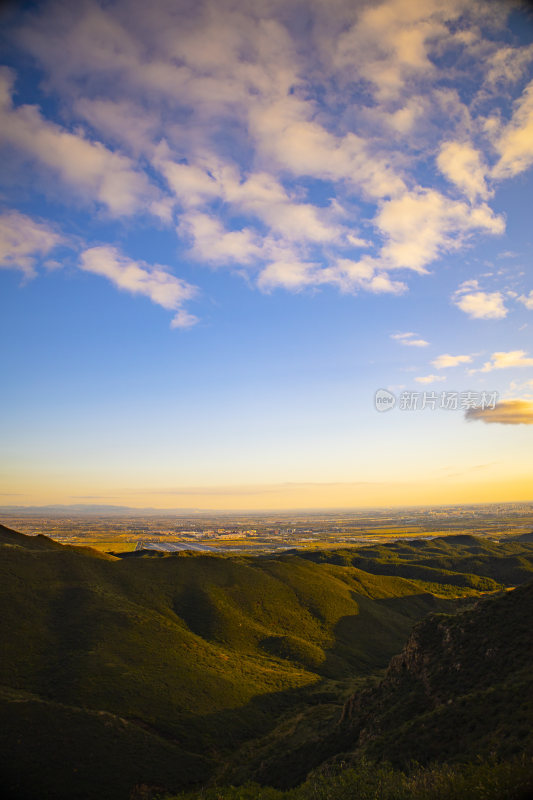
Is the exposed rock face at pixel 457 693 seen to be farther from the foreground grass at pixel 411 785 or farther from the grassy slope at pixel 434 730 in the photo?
the foreground grass at pixel 411 785

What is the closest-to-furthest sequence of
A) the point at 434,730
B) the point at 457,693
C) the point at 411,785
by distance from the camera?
the point at 411,785 → the point at 434,730 → the point at 457,693

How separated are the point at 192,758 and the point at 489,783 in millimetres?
30634

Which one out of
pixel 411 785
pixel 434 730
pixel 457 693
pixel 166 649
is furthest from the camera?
pixel 166 649

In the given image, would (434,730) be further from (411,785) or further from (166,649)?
(166,649)

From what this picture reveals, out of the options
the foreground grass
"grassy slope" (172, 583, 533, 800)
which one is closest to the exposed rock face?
"grassy slope" (172, 583, 533, 800)

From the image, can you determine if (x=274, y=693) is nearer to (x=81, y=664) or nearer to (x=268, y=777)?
(x=268, y=777)

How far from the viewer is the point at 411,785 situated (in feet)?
72.1

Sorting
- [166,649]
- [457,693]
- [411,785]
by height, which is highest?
[411,785]

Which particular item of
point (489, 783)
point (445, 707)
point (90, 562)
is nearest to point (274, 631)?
point (90, 562)

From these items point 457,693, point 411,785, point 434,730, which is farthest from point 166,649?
point 411,785

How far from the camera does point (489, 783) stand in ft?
57.8

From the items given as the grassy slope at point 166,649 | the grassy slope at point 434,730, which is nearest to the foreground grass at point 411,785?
the grassy slope at point 434,730

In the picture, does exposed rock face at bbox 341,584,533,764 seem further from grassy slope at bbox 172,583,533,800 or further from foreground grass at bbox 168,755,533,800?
foreground grass at bbox 168,755,533,800

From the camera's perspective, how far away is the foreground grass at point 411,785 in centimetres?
1694
